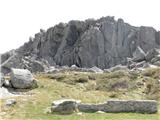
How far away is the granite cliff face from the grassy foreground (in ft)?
311

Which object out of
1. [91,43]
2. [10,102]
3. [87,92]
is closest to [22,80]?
[87,92]

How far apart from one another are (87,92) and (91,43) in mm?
Answer: 110914

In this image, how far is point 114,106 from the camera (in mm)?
28094

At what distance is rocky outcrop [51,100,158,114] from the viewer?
27312mm

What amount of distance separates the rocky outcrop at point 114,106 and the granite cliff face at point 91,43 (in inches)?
4328

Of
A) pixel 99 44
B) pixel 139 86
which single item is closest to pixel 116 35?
pixel 99 44

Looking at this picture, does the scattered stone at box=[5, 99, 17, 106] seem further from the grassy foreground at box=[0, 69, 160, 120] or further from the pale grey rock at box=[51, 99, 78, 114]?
the pale grey rock at box=[51, 99, 78, 114]

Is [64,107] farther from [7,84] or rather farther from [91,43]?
[91,43]

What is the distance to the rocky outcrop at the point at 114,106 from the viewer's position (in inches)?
1075

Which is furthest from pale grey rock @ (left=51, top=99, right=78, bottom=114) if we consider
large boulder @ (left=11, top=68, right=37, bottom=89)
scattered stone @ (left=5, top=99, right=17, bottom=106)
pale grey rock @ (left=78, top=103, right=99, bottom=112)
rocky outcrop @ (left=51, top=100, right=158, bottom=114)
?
large boulder @ (left=11, top=68, right=37, bottom=89)

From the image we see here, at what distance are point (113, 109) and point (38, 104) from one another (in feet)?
18.7

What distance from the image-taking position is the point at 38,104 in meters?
29.9

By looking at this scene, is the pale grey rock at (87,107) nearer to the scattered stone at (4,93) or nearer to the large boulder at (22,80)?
the scattered stone at (4,93)

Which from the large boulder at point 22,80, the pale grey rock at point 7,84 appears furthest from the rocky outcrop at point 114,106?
the pale grey rock at point 7,84
